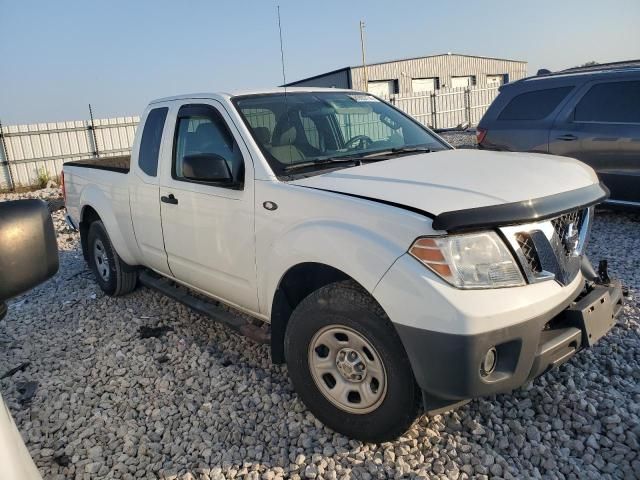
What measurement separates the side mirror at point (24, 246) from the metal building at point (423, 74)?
31.1 m

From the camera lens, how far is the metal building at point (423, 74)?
109 ft

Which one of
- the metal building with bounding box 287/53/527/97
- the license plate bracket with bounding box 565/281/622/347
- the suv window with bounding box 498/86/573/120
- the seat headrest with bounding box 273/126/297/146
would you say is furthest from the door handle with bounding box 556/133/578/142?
the metal building with bounding box 287/53/527/97

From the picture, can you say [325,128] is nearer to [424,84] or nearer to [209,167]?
[209,167]

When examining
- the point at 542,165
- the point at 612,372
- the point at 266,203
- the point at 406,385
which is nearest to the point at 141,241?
the point at 266,203

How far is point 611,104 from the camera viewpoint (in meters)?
6.52

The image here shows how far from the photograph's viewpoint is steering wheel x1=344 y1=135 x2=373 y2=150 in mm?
3671

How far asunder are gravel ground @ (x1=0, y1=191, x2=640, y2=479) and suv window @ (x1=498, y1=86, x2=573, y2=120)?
3.47m

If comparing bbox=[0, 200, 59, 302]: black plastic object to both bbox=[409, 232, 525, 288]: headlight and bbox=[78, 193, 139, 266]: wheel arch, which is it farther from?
bbox=[78, 193, 139, 266]: wheel arch

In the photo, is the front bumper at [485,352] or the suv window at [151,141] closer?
the front bumper at [485,352]

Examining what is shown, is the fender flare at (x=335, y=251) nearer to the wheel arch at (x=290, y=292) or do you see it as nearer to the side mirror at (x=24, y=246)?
the wheel arch at (x=290, y=292)

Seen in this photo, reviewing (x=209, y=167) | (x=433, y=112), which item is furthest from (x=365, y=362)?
(x=433, y=112)

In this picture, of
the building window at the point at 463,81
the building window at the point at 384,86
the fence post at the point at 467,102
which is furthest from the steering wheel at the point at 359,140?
the building window at the point at 463,81

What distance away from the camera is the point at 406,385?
2.49 m

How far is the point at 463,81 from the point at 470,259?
40.4 m
